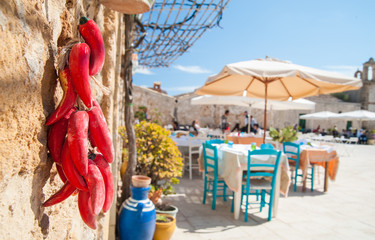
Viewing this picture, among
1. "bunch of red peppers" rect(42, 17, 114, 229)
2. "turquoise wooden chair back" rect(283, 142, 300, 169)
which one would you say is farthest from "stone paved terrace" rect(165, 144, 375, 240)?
"bunch of red peppers" rect(42, 17, 114, 229)

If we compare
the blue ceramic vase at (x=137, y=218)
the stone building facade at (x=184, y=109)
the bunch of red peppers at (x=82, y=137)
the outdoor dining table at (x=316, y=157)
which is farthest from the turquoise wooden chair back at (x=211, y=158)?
the stone building facade at (x=184, y=109)

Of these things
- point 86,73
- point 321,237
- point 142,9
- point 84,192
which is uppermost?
point 142,9

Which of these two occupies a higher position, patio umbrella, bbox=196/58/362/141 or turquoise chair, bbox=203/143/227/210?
patio umbrella, bbox=196/58/362/141

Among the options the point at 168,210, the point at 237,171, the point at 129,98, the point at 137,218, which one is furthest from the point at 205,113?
the point at 137,218

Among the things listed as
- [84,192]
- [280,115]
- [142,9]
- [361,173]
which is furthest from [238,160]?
[280,115]

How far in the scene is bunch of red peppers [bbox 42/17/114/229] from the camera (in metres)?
0.60

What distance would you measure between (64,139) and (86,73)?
0.56 feet

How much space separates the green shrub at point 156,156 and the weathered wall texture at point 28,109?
8.11ft

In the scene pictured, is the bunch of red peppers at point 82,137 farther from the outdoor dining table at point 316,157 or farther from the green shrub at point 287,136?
the green shrub at point 287,136

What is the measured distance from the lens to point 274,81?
19.0 ft

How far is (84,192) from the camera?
0.63 m

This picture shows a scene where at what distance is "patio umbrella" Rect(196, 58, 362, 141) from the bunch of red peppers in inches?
144

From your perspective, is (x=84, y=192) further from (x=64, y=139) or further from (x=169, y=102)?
(x=169, y=102)

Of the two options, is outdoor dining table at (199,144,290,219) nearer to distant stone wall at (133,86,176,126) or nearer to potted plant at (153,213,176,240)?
potted plant at (153,213,176,240)
